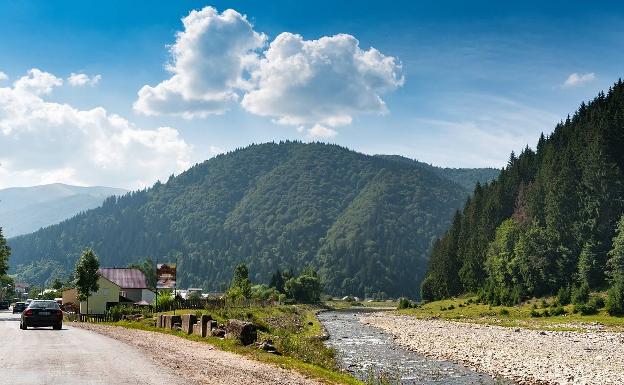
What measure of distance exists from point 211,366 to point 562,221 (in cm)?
9774

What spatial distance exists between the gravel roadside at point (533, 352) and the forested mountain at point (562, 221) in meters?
38.1

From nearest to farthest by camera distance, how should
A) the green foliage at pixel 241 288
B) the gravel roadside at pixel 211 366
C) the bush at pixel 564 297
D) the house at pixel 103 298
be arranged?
the gravel roadside at pixel 211 366 < the bush at pixel 564 297 < the house at pixel 103 298 < the green foliage at pixel 241 288

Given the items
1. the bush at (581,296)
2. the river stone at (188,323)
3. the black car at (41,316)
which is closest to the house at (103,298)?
the black car at (41,316)

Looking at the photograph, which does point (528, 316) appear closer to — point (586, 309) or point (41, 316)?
point (586, 309)

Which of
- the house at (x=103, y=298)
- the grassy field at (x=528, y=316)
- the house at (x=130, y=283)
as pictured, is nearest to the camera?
the grassy field at (x=528, y=316)

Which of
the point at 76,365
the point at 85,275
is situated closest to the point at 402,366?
the point at 76,365

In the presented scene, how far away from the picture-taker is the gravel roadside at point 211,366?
19.0 meters

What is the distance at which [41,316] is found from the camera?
39.7 meters

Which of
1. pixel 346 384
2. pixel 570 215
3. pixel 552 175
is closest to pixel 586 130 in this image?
pixel 552 175

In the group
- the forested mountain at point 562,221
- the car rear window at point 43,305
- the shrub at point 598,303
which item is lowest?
the shrub at point 598,303

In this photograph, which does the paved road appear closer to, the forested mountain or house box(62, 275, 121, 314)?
house box(62, 275, 121, 314)

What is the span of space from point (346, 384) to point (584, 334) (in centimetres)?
4970

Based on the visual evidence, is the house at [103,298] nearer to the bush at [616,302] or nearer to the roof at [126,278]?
the roof at [126,278]

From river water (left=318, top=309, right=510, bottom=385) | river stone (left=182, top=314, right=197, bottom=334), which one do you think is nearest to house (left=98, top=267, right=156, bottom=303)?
river water (left=318, top=309, right=510, bottom=385)
